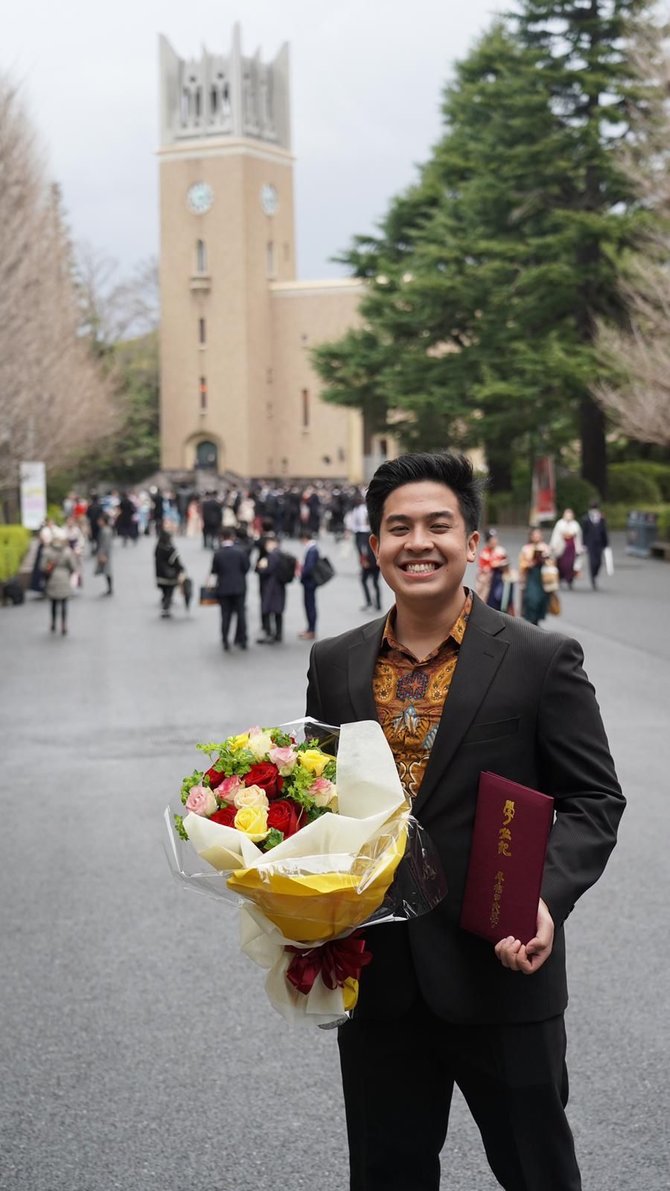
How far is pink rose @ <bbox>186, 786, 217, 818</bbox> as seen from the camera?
9.75ft

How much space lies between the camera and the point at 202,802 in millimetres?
2975

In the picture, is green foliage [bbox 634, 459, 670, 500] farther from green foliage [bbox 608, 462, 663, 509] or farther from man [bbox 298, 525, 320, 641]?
man [bbox 298, 525, 320, 641]

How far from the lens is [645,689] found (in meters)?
15.2

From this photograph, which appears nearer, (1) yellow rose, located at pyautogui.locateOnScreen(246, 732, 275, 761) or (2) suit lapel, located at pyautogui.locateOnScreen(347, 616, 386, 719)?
(1) yellow rose, located at pyautogui.locateOnScreen(246, 732, 275, 761)

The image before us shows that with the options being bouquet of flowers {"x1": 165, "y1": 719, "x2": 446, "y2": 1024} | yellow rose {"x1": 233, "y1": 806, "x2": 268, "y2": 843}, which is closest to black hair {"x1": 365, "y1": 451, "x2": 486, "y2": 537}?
bouquet of flowers {"x1": 165, "y1": 719, "x2": 446, "y2": 1024}

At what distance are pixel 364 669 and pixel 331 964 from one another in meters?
0.64

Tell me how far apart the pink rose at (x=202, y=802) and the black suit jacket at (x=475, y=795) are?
0.44 meters

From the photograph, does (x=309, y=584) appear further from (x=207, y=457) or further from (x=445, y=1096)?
(x=207, y=457)

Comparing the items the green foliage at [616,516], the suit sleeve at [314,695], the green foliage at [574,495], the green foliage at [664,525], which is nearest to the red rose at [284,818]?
the suit sleeve at [314,695]

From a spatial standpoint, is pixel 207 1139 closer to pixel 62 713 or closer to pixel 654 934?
pixel 654 934

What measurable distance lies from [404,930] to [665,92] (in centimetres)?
3171

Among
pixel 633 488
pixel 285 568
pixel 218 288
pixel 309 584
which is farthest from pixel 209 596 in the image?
pixel 218 288

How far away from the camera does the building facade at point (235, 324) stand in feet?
269

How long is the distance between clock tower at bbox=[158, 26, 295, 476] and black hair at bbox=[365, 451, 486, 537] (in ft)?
258
